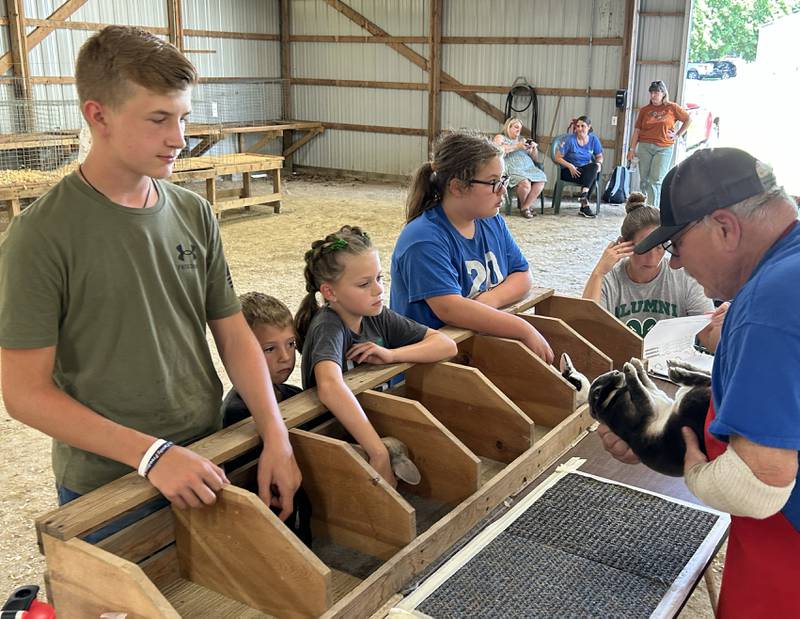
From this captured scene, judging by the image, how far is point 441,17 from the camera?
41.8ft

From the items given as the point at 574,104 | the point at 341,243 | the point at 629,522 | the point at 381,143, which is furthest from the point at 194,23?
the point at 629,522

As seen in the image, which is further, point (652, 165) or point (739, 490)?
point (652, 165)

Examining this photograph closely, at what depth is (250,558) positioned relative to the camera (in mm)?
1449

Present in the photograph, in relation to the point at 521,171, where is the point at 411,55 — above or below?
above

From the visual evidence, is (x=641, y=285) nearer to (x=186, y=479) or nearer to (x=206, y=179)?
(x=186, y=479)

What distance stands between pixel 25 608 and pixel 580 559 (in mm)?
1061

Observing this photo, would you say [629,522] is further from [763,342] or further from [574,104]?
[574,104]

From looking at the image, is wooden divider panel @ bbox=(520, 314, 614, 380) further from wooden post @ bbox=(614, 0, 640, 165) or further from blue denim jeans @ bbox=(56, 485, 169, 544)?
wooden post @ bbox=(614, 0, 640, 165)

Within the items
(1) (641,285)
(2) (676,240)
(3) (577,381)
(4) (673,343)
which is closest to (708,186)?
(2) (676,240)

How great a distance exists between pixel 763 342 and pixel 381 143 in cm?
1315

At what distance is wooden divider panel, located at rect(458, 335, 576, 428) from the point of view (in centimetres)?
228

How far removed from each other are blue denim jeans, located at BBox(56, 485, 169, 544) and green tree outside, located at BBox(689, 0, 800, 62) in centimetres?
2401

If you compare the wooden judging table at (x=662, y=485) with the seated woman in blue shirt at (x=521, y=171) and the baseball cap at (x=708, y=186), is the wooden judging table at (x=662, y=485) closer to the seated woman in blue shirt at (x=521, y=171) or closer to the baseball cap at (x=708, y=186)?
the baseball cap at (x=708, y=186)

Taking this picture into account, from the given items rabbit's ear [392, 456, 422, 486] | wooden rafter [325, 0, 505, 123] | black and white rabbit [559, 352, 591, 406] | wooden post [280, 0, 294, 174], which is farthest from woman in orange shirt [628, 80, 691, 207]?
rabbit's ear [392, 456, 422, 486]
